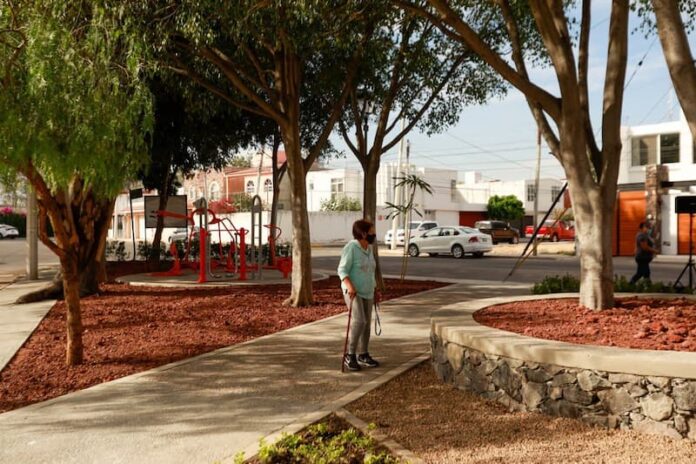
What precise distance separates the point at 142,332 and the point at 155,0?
17.1 feet

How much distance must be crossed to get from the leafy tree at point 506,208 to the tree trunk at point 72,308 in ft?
176

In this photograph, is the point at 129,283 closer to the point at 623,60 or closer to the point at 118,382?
the point at 118,382

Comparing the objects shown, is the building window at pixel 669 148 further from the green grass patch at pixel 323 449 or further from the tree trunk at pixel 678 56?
the green grass patch at pixel 323 449

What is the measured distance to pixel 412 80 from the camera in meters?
14.9

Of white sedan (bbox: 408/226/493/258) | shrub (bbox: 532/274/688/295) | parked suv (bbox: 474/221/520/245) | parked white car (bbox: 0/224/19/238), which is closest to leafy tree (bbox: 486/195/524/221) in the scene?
parked suv (bbox: 474/221/520/245)

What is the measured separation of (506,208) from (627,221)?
28.9m

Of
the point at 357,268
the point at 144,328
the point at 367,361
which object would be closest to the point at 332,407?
the point at 367,361

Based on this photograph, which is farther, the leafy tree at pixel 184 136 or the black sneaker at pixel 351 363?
the leafy tree at pixel 184 136

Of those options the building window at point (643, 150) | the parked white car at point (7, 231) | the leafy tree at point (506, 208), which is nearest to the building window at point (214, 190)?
the parked white car at point (7, 231)

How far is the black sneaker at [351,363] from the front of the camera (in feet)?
23.4

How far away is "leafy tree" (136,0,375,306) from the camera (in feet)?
32.2

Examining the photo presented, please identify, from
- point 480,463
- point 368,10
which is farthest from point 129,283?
point 480,463

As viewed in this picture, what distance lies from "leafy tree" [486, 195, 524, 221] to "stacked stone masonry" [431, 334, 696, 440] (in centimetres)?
5395

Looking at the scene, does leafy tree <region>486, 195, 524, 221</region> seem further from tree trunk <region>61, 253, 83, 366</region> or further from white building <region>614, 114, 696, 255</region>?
tree trunk <region>61, 253, 83, 366</region>
